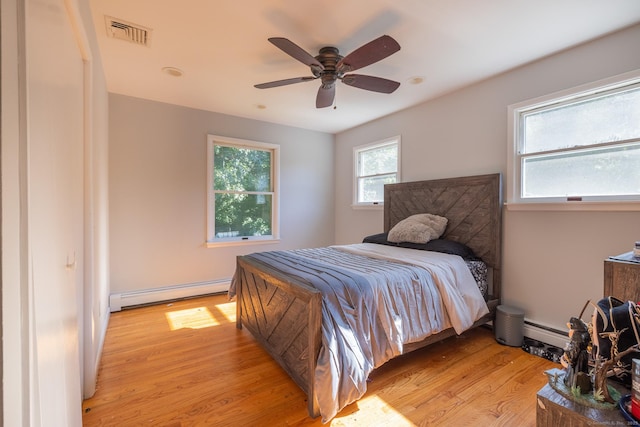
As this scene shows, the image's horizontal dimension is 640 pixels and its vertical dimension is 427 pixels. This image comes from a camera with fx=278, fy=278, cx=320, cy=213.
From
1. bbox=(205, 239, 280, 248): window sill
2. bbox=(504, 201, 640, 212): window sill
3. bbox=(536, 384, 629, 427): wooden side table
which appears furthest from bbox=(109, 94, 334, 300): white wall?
bbox=(536, 384, 629, 427): wooden side table

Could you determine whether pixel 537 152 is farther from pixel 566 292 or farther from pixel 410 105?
pixel 410 105

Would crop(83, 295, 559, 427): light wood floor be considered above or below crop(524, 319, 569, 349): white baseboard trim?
below

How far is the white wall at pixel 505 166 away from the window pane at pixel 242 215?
2334mm

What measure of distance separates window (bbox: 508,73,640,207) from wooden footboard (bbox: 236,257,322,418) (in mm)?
2381

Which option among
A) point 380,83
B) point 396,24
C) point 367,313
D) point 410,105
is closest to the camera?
point 367,313

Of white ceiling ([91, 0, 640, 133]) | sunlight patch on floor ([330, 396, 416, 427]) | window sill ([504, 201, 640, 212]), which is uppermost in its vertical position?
white ceiling ([91, 0, 640, 133])

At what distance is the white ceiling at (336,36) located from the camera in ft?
6.34

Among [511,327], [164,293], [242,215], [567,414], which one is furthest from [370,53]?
[164,293]

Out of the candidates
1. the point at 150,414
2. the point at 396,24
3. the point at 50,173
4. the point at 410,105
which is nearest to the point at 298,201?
the point at 410,105

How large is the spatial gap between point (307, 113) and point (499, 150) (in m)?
2.51

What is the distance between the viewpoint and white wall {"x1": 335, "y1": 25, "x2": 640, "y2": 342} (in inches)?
87.7

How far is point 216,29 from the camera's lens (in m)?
2.18

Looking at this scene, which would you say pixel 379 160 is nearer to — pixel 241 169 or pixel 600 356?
pixel 241 169

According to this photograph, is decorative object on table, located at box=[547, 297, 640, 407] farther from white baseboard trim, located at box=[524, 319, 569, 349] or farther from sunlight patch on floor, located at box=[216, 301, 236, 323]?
sunlight patch on floor, located at box=[216, 301, 236, 323]
